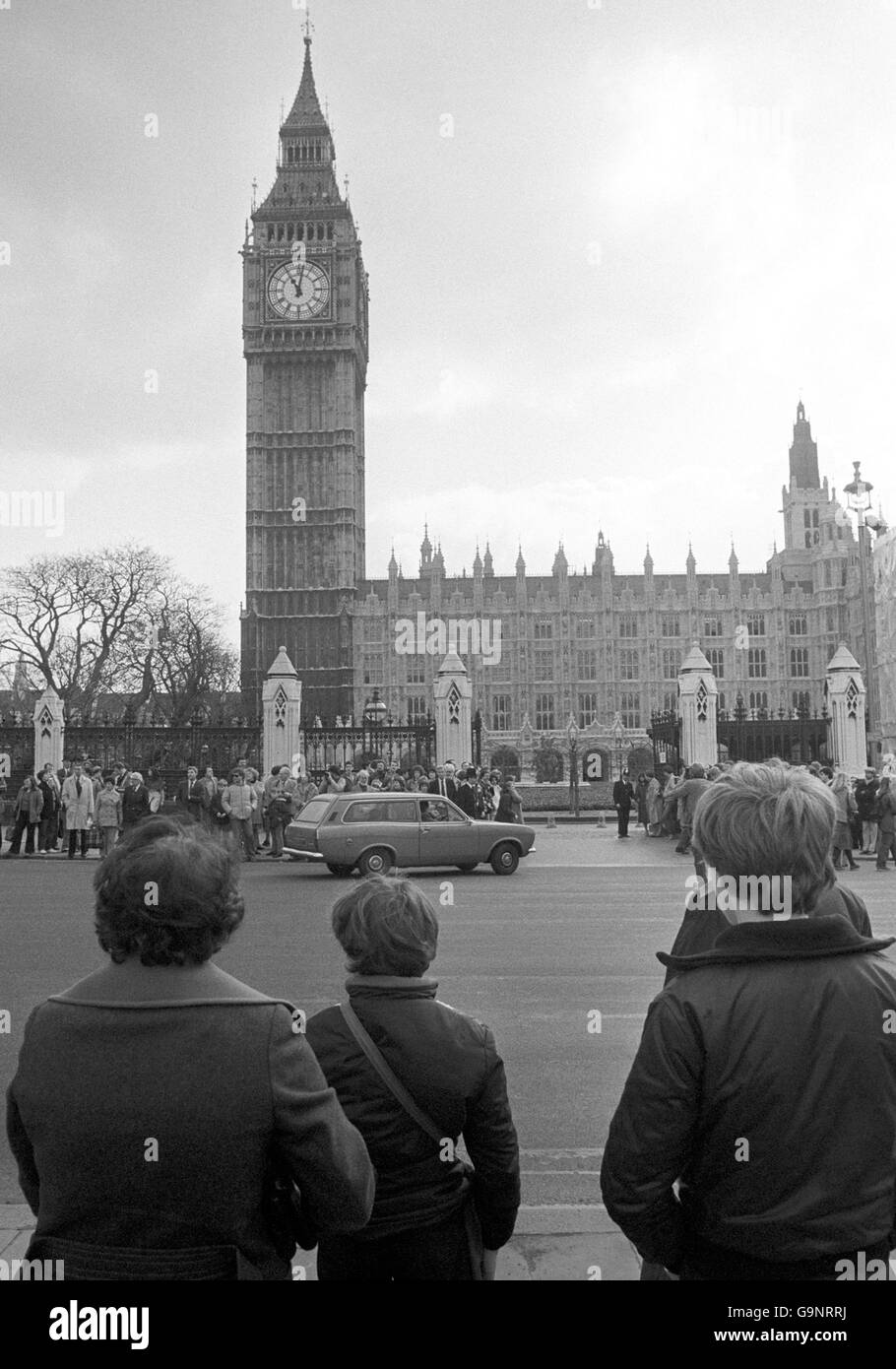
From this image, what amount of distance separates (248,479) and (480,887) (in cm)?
7071

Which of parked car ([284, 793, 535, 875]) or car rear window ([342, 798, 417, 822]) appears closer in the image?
parked car ([284, 793, 535, 875])

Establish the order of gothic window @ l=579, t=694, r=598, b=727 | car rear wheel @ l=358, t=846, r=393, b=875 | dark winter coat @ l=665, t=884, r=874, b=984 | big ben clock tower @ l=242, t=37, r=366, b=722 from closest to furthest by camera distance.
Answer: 1. dark winter coat @ l=665, t=884, r=874, b=984
2. car rear wheel @ l=358, t=846, r=393, b=875
3. big ben clock tower @ l=242, t=37, r=366, b=722
4. gothic window @ l=579, t=694, r=598, b=727

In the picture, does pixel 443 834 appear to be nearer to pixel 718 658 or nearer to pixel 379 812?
pixel 379 812

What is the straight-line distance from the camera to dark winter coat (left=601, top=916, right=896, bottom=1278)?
2207 mm

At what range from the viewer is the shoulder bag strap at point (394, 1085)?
2674 millimetres

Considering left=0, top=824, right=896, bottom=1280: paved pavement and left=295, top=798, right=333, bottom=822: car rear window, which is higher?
left=295, top=798, right=333, bottom=822: car rear window

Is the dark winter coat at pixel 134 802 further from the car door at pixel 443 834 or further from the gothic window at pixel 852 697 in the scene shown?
the gothic window at pixel 852 697

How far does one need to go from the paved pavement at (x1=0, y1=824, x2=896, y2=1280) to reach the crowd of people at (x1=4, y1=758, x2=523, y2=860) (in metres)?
1.83

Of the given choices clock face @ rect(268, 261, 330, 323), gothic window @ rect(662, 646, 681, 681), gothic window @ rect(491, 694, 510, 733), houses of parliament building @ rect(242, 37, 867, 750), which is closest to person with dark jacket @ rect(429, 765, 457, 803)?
houses of parliament building @ rect(242, 37, 867, 750)

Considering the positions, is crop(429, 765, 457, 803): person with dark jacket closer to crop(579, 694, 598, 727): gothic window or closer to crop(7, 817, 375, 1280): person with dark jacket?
crop(7, 817, 375, 1280): person with dark jacket

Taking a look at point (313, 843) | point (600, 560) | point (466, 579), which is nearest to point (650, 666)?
point (600, 560)
